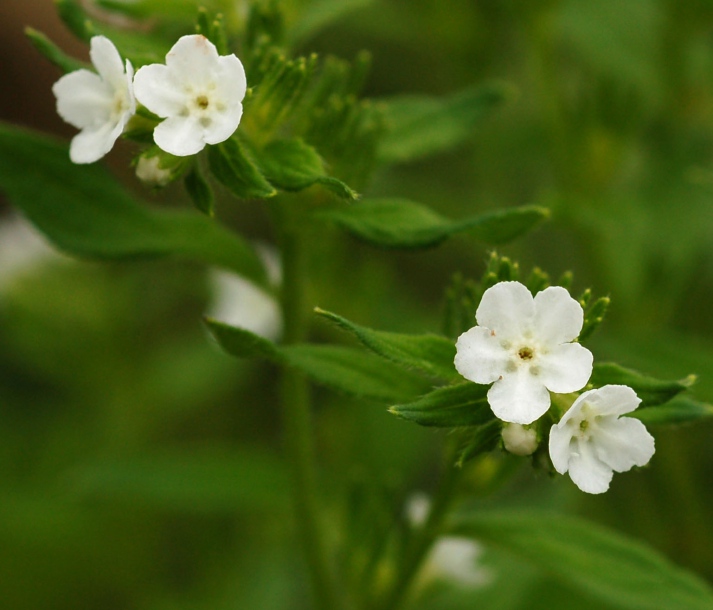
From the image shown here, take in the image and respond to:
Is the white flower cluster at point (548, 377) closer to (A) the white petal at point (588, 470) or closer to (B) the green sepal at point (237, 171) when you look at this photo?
(A) the white petal at point (588, 470)

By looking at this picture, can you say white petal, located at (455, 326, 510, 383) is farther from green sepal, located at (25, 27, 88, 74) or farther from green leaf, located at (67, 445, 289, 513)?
green leaf, located at (67, 445, 289, 513)

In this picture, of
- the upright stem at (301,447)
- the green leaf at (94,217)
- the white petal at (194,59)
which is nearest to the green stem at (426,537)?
the upright stem at (301,447)

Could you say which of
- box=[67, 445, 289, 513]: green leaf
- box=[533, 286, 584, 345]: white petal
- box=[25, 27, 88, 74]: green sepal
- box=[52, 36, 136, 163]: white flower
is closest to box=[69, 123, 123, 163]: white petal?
box=[52, 36, 136, 163]: white flower

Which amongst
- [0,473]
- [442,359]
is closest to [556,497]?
[442,359]

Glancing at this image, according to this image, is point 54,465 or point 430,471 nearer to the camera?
point 54,465

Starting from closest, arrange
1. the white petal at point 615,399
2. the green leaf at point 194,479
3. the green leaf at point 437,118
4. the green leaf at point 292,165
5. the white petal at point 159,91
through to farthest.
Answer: the white petal at point 615,399 < the white petal at point 159,91 < the green leaf at point 292,165 < the green leaf at point 437,118 < the green leaf at point 194,479

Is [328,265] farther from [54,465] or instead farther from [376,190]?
[54,465]
